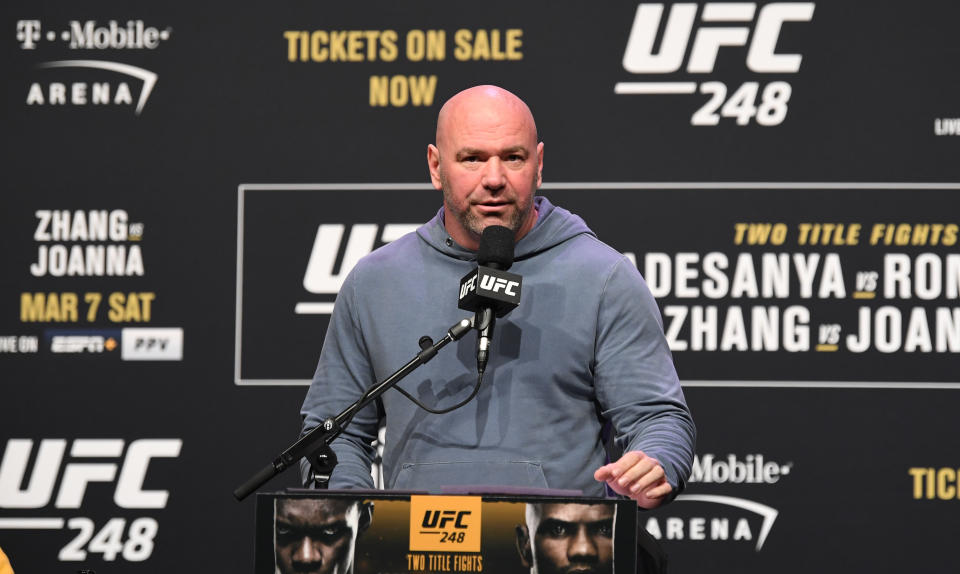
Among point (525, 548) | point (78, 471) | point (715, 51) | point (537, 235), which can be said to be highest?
point (715, 51)

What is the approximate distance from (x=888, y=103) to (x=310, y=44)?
70.5 inches

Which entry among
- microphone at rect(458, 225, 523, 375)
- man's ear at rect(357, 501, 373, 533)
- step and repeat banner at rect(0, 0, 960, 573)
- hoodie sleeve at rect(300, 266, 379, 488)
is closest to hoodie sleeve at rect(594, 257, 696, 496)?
microphone at rect(458, 225, 523, 375)

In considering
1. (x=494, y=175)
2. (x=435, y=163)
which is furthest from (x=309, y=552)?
(x=435, y=163)

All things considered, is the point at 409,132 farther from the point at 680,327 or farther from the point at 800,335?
the point at 800,335

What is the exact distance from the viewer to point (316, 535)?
1.57 meters

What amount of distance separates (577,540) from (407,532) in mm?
232

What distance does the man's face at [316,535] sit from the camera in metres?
1.56

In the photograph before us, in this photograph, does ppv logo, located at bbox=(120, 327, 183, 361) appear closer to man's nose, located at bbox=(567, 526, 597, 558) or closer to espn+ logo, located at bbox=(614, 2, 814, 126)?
espn+ logo, located at bbox=(614, 2, 814, 126)

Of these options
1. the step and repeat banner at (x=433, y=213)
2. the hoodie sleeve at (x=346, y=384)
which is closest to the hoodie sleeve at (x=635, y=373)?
the hoodie sleeve at (x=346, y=384)

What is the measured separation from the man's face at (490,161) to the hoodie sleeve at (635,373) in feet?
0.81

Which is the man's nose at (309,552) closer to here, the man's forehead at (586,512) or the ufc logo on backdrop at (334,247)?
the man's forehead at (586,512)

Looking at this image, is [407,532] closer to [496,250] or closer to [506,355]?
[496,250]

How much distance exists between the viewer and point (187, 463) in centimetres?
361

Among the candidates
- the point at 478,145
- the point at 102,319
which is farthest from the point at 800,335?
the point at 102,319
